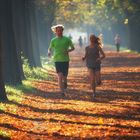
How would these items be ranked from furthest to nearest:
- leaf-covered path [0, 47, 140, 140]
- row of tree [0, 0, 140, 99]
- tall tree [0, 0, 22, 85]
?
row of tree [0, 0, 140, 99] → tall tree [0, 0, 22, 85] → leaf-covered path [0, 47, 140, 140]

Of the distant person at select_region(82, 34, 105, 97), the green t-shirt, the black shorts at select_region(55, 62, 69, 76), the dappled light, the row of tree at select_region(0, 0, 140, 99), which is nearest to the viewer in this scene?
the dappled light

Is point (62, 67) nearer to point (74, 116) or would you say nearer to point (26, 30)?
point (74, 116)

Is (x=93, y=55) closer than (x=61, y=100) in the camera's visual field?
No

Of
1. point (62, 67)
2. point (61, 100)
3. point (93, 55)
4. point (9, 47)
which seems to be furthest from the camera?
point (9, 47)

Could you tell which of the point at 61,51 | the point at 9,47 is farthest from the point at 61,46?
the point at 9,47

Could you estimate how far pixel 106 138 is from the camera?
10.1m

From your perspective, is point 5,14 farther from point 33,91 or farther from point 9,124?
point 9,124

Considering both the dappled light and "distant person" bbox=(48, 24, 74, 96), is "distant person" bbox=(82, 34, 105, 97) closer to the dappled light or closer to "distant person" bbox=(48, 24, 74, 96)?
the dappled light

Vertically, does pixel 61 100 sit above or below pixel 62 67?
below

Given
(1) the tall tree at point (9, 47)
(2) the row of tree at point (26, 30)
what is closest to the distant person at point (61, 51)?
(2) the row of tree at point (26, 30)

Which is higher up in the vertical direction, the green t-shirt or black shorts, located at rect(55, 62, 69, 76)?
the green t-shirt

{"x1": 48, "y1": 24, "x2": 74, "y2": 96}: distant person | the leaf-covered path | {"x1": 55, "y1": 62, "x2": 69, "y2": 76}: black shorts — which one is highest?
→ {"x1": 48, "y1": 24, "x2": 74, "y2": 96}: distant person

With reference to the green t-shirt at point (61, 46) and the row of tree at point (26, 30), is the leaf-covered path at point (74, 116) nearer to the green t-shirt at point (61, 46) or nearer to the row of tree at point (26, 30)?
the green t-shirt at point (61, 46)

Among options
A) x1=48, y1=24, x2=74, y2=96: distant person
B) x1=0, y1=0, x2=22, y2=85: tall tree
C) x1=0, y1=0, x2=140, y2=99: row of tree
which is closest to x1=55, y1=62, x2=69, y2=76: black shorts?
x1=48, y1=24, x2=74, y2=96: distant person
